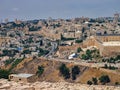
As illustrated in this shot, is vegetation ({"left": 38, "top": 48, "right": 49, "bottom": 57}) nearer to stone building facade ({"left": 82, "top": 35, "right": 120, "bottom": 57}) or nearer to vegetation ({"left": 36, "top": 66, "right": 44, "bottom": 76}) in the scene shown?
stone building facade ({"left": 82, "top": 35, "right": 120, "bottom": 57})

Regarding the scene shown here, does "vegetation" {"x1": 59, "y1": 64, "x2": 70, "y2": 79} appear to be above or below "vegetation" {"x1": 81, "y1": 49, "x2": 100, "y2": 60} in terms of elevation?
below

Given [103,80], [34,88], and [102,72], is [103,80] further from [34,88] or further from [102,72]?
[34,88]

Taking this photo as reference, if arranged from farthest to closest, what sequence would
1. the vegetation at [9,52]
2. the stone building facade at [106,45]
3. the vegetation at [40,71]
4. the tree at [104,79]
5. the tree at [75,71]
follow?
the vegetation at [9,52]
the stone building facade at [106,45]
the vegetation at [40,71]
the tree at [75,71]
the tree at [104,79]

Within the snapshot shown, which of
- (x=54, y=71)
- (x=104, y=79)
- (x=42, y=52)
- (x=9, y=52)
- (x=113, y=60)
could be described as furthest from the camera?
(x=9, y=52)

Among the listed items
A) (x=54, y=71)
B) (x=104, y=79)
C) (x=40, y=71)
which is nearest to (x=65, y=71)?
(x=54, y=71)

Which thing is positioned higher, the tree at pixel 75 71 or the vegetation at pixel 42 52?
the tree at pixel 75 71

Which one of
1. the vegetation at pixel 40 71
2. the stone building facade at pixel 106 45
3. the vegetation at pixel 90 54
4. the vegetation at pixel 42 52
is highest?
the stone building facade at pixel 106 45

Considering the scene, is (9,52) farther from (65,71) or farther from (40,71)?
(65,71)

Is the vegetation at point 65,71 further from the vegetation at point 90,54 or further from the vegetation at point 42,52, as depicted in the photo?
the vegetation at point 42,52

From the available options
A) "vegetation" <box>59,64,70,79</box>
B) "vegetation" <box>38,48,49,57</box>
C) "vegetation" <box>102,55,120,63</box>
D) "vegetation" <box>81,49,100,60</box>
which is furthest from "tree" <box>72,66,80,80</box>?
"vegetation" <box>38,48,49,57</box>

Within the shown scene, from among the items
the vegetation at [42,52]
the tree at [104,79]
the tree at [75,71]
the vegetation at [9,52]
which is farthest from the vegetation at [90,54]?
the vegetation at [9,52]

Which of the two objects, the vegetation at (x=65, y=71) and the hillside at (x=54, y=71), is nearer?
the hillside at (x=54, y=71)
